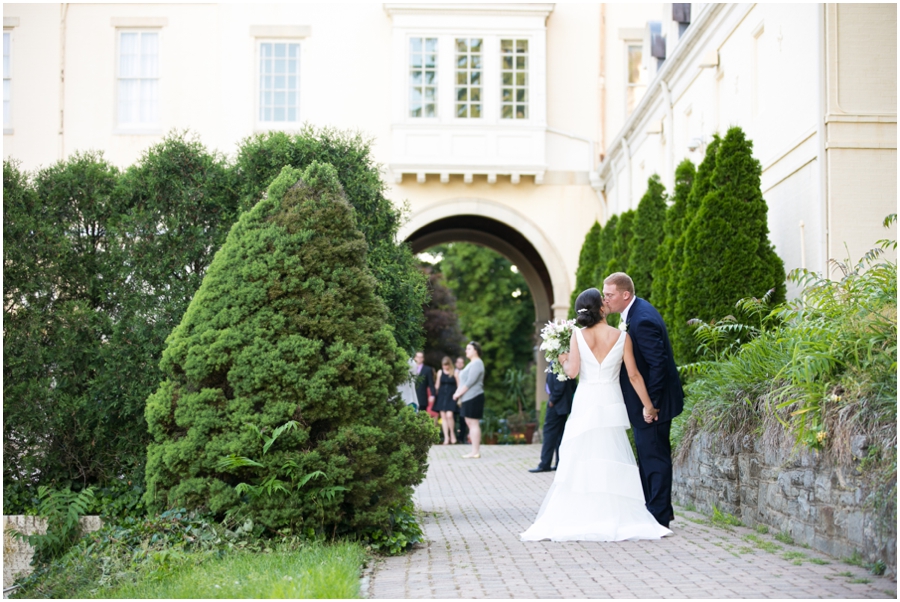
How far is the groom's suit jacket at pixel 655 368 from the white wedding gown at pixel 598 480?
19 cm

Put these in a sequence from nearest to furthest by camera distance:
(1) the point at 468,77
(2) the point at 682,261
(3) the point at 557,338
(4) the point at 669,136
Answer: (3) the point at 557,338 < (2) the point at 682,261 < (4) the point at 669,136 < (1) the point at 468,77

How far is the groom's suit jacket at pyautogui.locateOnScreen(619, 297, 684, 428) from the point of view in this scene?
764 centimetres

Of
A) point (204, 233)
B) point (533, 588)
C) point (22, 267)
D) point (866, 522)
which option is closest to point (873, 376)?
point (866, 522)

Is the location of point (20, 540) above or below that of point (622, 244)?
below

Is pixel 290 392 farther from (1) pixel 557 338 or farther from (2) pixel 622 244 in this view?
(2) pixel 622 244

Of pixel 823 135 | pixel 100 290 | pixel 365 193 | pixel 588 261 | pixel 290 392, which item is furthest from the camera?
pixel 588 261

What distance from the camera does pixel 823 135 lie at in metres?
11.2

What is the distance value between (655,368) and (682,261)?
5.02 meters

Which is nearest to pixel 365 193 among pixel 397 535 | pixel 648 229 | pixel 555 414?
pixel 397 535

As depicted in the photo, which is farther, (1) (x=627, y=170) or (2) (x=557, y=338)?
(1) (x=627, y=170)

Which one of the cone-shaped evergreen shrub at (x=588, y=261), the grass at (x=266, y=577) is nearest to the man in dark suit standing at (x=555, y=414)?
the grass at (x=266, y=577)

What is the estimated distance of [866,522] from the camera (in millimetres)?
5633

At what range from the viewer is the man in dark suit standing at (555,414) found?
507 inches

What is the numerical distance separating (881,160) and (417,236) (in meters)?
17.0
